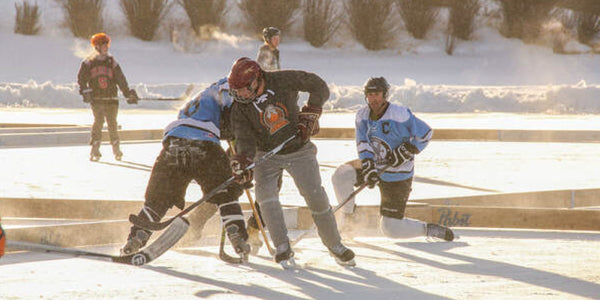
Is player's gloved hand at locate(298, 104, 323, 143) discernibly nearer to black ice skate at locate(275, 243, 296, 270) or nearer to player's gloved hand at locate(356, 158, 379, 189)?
black ice skate at locate(275, 243, 296, 270)

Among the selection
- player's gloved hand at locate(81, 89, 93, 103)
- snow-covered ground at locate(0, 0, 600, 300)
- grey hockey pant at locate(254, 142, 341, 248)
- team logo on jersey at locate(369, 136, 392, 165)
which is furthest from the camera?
player's gloved hand at locate(81, 89, 93, 103)

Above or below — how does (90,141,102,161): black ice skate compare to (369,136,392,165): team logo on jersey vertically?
below

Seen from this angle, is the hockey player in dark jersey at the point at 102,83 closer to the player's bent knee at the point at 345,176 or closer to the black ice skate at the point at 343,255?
the player's bent knee at the point at 345,176

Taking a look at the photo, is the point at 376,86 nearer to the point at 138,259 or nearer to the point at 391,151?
the point at 391,151

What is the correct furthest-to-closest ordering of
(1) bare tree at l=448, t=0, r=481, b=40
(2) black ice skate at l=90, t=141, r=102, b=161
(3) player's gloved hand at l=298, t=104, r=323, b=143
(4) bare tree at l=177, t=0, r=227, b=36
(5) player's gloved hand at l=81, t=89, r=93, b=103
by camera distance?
1. (1) bare tree at l=448, t=0, r=481, b=40
2. (4) bare tree at l=177, t=0, r=227, b=36
3. (2) black ice skate at l=90, t=141, r=102, b=161
4. (5) player's gloved hand at l=81, t=89, r=93, b=103
5. (3) player's gloved hand at l=298, t=104, r=323, b=143

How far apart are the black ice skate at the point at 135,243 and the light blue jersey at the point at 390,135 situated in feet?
5.33

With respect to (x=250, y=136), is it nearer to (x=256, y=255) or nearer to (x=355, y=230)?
(x=256, y=255)

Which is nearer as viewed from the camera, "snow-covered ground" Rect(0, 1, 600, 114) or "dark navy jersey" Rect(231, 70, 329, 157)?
"dark navy jersey" Rect(231, 70, 329, 157)

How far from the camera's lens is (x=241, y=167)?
548 centimetres

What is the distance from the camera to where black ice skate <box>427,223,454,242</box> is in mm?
6477

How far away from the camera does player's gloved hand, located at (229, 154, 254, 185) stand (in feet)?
18.0


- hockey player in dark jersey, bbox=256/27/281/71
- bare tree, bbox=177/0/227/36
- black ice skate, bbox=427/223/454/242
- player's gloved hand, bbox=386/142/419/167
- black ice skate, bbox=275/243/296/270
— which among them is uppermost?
bare tree, bbox=177/0/227/36

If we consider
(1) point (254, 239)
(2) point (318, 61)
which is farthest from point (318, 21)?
(1) point (254, 239)

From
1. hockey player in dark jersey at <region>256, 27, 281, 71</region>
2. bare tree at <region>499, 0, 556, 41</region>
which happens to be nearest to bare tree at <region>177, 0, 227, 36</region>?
bare tree at <region>499, 0, 556, 41</region>
